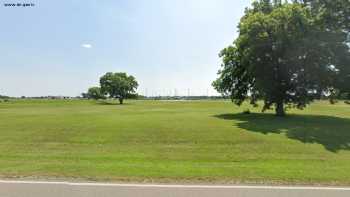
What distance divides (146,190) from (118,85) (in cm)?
9302

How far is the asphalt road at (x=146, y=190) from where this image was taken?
6.39m

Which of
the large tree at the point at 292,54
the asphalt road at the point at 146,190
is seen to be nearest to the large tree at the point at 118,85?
the large tree at the point at 292,54

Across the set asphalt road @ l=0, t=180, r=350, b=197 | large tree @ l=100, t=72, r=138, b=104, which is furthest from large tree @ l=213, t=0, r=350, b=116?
large tree @ l=100, t=72, r=138, b=104

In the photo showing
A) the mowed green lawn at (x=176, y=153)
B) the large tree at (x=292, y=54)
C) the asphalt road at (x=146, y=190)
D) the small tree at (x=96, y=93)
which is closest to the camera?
the asphalt road at (x=146, y=190)

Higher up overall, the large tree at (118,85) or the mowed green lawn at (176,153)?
the large tree at (118,85)

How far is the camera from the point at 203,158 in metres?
11.9

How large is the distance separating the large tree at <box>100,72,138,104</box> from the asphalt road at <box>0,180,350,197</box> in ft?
301

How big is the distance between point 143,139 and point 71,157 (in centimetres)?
443

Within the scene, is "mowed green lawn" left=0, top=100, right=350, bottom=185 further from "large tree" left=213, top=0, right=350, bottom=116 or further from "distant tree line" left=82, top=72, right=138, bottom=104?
"distant tree line" left=82, top=72, right=138, bottom=104

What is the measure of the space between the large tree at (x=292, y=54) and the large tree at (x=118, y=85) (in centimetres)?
7088

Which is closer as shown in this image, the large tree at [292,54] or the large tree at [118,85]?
the large tree at [292,54]

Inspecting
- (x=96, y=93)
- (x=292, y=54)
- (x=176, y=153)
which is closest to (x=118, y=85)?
(x=96, y=93)

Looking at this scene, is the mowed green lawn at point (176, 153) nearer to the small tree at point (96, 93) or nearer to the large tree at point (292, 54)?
the large tree at point (292, 54)

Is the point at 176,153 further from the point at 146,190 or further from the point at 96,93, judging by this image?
the point at 96,93
